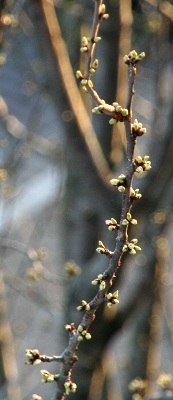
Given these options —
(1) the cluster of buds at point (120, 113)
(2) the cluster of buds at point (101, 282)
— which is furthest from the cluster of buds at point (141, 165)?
(2) the cluster of buds at point (101, 282)

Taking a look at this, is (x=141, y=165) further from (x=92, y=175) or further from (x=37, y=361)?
(x=92, y=175)

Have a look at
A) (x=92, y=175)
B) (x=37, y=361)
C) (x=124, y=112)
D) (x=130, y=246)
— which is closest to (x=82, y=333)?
(x=37, y=361)

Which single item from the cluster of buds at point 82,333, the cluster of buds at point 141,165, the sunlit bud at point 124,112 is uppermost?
the sunlit bud at point 124,112

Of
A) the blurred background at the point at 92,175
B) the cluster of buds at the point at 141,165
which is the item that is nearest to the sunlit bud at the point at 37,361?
the cluster of buds at the point at 141,165

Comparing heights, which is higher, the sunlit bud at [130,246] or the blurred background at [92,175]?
the blurred background at [92,175]

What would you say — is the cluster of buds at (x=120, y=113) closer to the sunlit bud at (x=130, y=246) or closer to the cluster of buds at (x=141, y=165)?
the cluster of buds at (x=141, y=165)

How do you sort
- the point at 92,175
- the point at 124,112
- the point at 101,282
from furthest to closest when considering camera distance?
the point at 92,175
the point at 101,282
the point at 124,112

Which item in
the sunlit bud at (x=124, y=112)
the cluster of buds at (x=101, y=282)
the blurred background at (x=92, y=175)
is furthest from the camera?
the blurred background at (x=92, y=175)

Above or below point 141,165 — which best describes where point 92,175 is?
above

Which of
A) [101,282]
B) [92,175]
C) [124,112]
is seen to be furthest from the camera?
[92,175]

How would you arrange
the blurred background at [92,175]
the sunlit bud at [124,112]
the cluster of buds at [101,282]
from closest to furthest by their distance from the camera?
the sunlit bud at [124,112] < the cluster of buds at [101,282] < the blurred background at [92,175]

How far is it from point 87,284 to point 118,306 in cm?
33

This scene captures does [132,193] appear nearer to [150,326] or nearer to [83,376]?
[83,376]

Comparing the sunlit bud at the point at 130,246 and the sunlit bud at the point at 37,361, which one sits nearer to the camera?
the sunlit bud at the point at 130,246
